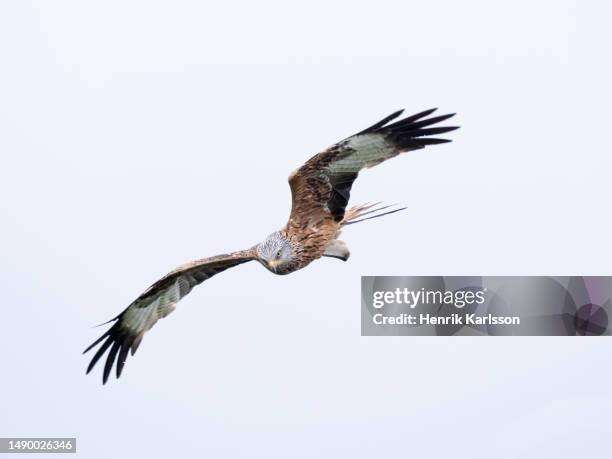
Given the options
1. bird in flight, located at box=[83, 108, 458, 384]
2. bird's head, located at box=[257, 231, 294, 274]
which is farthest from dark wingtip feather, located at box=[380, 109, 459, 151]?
bird's head, located at box=[257, 231, 294, 274]

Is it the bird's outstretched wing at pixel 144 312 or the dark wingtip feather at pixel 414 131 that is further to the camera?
the bird's outstretched wing at pixel 144 312

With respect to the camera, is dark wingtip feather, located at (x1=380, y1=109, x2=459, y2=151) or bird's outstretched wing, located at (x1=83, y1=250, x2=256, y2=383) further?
bird's outstretched wing, located at (x1=83, y1=250, x2=256, y2=383)

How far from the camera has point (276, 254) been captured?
12195 mm

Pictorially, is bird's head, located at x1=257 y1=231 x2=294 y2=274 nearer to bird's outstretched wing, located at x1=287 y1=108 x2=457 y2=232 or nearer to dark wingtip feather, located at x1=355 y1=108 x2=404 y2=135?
bird's outstretched wing, located at x1=287 y1=108 x2=457 y2=232

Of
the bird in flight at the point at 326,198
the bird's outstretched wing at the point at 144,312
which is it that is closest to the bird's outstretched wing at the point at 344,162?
the bird in flight at the point at 326,198

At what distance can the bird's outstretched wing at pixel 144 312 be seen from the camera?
13.6 meters

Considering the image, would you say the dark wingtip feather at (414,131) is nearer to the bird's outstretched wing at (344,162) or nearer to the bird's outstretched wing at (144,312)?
the bird's outstretched wing at (344,162)

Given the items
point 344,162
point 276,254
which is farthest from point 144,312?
point 344,162

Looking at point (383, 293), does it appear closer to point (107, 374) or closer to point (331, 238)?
point (331, 238)

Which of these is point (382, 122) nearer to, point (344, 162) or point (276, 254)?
point (344, 162)

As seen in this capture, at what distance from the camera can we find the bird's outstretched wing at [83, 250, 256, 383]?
1356cm

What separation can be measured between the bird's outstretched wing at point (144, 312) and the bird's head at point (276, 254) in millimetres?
1140

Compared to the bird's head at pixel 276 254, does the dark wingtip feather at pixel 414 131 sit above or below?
above

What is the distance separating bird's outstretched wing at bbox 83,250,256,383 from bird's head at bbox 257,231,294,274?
114cm
